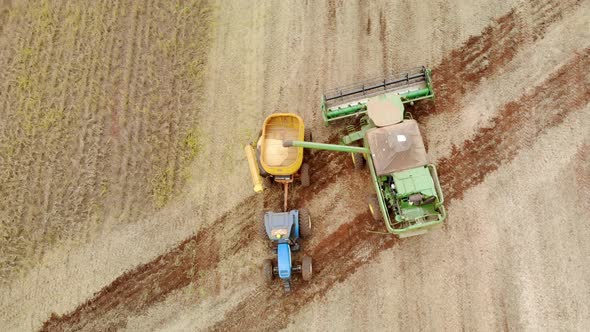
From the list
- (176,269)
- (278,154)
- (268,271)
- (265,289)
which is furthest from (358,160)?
(176,269)

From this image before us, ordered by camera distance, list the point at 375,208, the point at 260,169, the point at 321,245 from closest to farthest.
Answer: the point at 375,208 → the point at 321,245 → the point at 260,169

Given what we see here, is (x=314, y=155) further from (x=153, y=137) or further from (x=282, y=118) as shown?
(x=153, y=137)

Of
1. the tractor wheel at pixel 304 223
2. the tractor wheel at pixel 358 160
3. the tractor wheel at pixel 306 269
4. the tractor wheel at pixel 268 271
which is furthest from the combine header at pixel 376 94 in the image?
the tractor wheel at pixel 268 271

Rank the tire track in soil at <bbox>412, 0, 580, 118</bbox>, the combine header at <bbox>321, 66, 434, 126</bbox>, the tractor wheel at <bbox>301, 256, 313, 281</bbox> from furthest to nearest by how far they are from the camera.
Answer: the tire track in soil at <bbox>412, 0, 580, 118</bbox> < the combine header at <bbox>321, 66, 434, 126</bbox> < the tractor wheel at <bbox>301, 256, 313, 281</bbox>

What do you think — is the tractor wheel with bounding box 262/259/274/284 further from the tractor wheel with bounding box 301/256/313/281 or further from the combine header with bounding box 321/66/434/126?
the combine header with bounding box 321/66/434/126

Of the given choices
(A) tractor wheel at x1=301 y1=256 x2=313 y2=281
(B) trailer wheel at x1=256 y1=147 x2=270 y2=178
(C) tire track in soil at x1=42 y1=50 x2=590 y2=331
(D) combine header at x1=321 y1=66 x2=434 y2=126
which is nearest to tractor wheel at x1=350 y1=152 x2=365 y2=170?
(C) tire track in soil at x1=42 y1=50 x2=590 y2=331

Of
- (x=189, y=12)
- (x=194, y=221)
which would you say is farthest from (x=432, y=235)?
(x=189, y=12)

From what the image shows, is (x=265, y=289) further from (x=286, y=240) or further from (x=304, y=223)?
(x=304, y=223)
